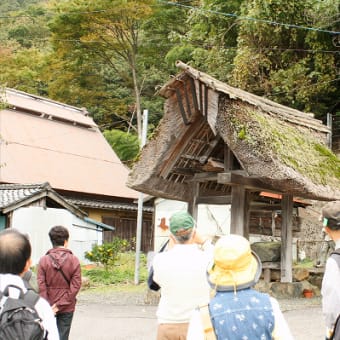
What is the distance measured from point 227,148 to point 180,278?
6.98m

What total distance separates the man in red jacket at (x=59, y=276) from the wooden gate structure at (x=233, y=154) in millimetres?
4655

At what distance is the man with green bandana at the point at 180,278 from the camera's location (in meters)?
3.68

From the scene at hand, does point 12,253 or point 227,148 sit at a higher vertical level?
point 227,148

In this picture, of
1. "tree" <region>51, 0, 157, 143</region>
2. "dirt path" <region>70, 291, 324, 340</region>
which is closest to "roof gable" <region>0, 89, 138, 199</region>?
"tree" <region>51, 0, 157, 143</region>

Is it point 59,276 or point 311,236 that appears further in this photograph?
point 311,236

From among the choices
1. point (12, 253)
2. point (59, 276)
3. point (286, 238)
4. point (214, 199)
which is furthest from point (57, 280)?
point (286, 238)

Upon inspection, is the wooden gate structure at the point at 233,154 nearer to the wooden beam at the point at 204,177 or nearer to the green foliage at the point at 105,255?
the wooden beam at the point at 204,177

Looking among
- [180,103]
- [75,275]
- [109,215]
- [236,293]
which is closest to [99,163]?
[109,215]

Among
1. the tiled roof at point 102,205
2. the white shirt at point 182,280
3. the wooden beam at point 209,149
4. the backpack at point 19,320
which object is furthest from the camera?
the tiled roof at point 102,205

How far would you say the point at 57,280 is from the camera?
5152 millimetres

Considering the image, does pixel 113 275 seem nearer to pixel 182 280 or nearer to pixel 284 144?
pixel 284 144

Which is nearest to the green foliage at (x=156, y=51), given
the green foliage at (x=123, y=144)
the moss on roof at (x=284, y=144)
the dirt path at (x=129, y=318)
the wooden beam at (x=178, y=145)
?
the green foliage at (x=123, y=144)

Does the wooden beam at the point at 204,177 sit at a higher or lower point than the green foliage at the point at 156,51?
lower

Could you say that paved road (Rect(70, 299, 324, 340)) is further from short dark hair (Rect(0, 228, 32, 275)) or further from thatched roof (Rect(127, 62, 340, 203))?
short dark hair (Rect(0, 228, 32, 275))
